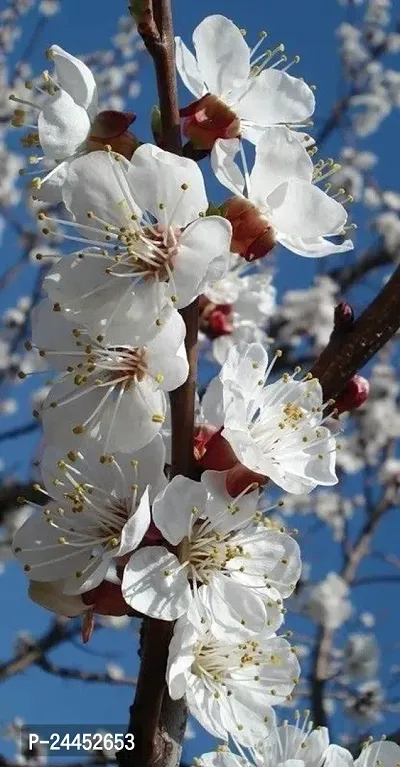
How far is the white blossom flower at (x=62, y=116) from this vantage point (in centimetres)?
106

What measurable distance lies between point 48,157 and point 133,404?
293mm

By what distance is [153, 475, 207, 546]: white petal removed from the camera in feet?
3.26

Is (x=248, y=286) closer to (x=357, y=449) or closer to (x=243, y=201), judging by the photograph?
(x=243, y=201)

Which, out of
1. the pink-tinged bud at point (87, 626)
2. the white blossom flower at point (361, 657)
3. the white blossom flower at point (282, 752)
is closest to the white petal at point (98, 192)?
the pink-tinged bud at point (87, 626)

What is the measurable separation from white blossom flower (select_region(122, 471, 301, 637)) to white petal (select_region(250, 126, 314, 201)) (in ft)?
1.14

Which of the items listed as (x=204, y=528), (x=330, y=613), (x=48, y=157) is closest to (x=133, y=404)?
(x=204, y=528)

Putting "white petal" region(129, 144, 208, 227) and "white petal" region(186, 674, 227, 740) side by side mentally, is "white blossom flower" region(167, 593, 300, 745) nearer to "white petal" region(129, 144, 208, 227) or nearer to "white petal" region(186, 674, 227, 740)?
"white petal" region(186, 674, 227, 740)

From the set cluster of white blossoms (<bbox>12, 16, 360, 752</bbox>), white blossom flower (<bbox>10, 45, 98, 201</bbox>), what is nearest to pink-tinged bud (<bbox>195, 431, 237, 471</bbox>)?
cluster of white blossoms (<bbox>12, 16, 360, 752</bbox>)

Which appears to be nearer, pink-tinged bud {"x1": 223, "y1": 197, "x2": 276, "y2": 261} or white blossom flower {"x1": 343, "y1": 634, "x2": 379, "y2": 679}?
pink-tinged bud {"x1": 223, "y1": 197, "x2": 276, "y2": 261}

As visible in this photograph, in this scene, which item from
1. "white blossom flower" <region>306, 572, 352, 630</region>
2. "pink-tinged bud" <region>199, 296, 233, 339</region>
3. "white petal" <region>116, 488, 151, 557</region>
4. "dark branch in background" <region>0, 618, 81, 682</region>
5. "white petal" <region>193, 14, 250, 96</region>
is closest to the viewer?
"white petal" <region>116, 488, 151, 557</region>

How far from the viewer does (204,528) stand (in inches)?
43.0

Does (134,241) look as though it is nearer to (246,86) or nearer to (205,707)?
(246,86)

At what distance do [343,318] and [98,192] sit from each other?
14.0 inches

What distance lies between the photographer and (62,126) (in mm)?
1063
